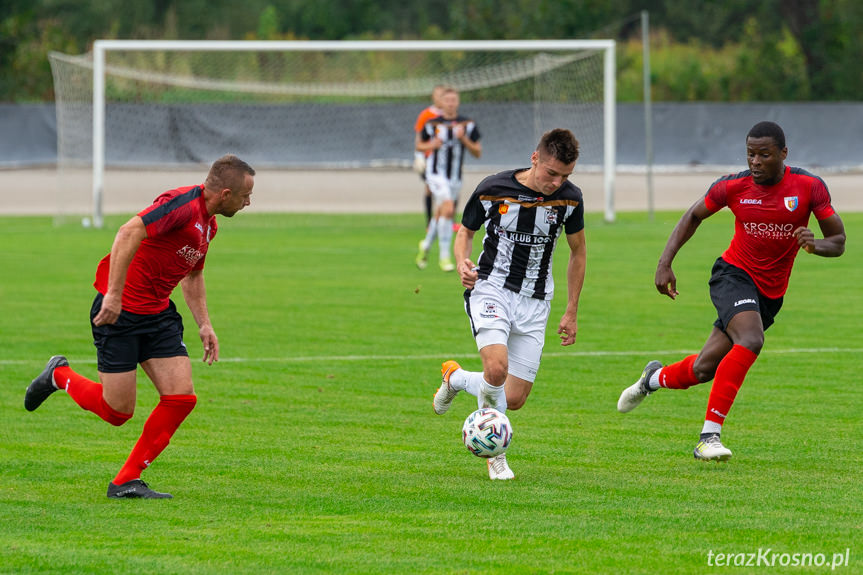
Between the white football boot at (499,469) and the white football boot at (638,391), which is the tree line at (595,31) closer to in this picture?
the white football boot at (638,391)

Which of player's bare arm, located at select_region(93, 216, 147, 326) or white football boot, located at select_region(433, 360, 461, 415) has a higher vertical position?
player's bare arm, located at select_region(93, 216, 147, 326)

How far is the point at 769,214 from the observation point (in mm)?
7520

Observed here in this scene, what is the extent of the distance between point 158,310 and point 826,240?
146 inches

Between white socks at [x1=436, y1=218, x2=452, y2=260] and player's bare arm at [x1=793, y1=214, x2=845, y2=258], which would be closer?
player's bare arm at [x1=793, y1=214, x2=845, y2=258]

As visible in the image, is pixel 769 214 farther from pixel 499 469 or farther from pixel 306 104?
pixel 306 104

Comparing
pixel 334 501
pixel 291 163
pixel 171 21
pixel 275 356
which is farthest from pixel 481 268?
pixel 171 21

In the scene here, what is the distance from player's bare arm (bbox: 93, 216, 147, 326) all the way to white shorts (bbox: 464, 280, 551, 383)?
78.6 inches

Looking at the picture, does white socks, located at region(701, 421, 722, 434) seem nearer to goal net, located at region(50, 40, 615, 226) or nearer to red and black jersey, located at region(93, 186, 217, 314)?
red and black jersey, located at region(93, 186, 217, 314)

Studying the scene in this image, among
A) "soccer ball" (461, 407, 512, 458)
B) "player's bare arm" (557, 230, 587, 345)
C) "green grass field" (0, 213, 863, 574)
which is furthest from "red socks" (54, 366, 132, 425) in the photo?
"player's bare arm" (557, 230, 587, 345)

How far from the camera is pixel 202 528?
5.82 m

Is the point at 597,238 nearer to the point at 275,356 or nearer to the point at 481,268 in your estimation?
the point at 275,356

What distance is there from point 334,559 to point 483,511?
1.07 meters

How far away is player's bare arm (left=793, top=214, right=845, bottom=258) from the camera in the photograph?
7.06 metres

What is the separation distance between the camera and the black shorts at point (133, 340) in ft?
21.6
